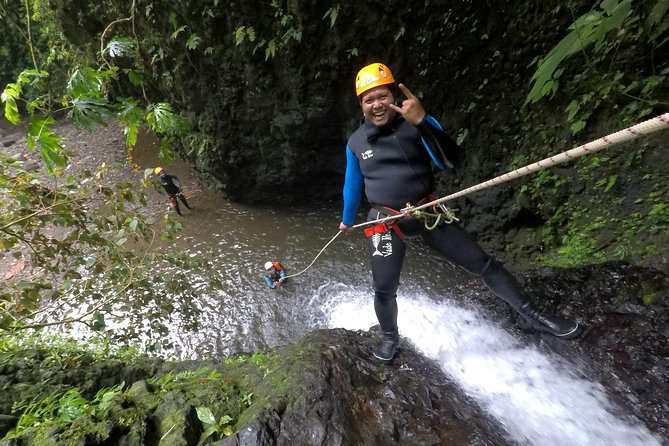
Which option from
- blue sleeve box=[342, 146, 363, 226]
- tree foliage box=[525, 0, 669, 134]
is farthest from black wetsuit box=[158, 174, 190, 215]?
tree foliage box=[525, 0, 669, 134]

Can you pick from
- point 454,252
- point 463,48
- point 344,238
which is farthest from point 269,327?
point 463,48

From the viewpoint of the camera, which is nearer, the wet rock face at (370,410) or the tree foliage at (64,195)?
the wet rock face at (370,410)

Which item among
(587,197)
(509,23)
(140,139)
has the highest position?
(509,23)

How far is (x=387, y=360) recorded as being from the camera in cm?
302

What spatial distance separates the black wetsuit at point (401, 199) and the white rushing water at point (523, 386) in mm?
611

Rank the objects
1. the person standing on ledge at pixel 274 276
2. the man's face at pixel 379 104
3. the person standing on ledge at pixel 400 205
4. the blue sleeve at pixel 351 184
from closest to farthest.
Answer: the man's face at pixel 379 104 < the person standing on ledge at pixel 400 205 < the blue sleeve at pixel 351 184 < the person standing on ledge at pixel 274 276

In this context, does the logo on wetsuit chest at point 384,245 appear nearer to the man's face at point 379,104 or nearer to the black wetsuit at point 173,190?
the man's face at point 379,104

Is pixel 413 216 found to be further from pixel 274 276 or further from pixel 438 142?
pixel 274 276

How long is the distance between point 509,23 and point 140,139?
38.5 ft

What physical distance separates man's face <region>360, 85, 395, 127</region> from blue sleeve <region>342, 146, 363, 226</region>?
1.41 ft

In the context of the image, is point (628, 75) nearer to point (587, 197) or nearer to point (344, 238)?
point (587, 197)

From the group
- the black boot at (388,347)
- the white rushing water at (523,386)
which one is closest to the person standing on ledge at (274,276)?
the white rushing water at (523,386)

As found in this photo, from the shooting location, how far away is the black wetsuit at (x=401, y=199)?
267 centimetres

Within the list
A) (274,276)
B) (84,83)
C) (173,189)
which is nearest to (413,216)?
(84,83)
